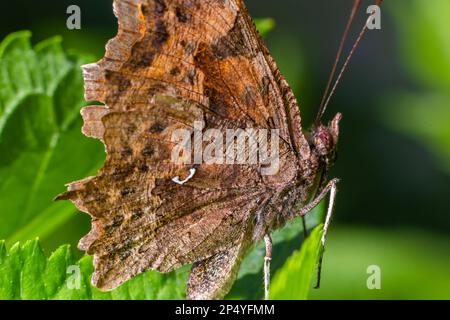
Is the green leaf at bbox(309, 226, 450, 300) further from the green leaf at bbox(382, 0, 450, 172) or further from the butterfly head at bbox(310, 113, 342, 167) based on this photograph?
the butterfly head at bbox(310, 113, 342, 167)

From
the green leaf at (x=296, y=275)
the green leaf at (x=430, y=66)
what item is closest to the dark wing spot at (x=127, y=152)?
the green leaf at (x=296, y=275)

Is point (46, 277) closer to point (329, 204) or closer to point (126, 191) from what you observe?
point (126, 191)

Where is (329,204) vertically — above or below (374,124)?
below

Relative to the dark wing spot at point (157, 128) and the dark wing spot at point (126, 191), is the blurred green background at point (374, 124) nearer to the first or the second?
the dark wing spot at point (126, 191)

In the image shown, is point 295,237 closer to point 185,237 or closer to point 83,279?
point 185,237

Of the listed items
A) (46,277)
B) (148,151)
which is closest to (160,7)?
(148,151)

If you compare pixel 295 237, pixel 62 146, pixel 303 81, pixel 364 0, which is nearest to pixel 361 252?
pixel 295 237
